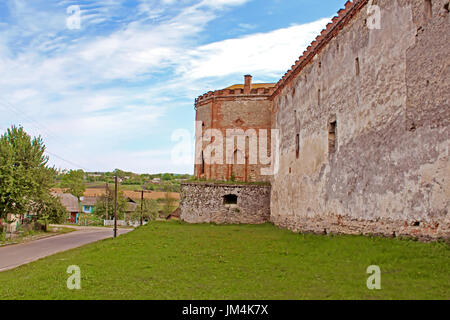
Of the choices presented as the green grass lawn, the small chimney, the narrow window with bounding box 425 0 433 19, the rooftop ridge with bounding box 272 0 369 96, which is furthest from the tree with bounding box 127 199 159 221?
the narrow window with bounding box 425 0 433 19

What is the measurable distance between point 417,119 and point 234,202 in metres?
17.9

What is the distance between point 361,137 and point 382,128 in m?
1.40

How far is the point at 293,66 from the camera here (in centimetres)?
2269

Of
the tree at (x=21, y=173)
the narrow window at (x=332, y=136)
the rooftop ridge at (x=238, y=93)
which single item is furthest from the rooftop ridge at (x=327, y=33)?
the tree at (x=21, y=173)

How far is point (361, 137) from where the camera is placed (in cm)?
1358

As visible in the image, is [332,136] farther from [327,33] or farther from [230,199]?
[230,199]

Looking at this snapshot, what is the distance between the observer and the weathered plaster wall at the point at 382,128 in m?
9.70

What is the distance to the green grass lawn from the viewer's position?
742 cm

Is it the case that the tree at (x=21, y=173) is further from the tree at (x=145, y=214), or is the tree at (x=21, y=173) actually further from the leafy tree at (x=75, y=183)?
the leafy tree at (x=75, y=183)

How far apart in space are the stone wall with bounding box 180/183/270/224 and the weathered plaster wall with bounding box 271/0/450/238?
709 cm

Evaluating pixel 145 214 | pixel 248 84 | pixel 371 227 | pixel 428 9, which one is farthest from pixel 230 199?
pixel 145 214

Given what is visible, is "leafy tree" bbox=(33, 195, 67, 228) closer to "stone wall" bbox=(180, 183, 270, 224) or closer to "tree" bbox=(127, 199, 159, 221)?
"stone wall" bbox=(180, 183, 270, 224)
